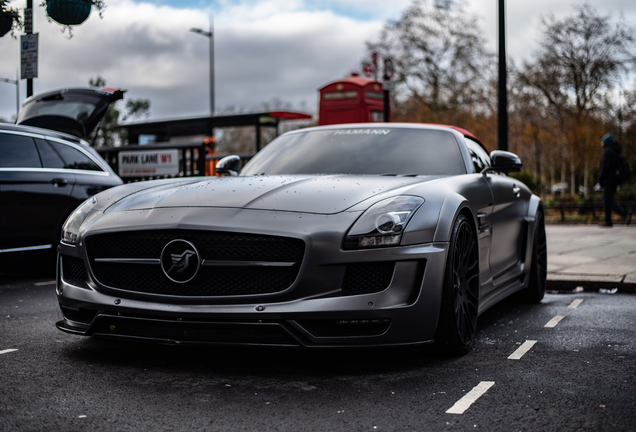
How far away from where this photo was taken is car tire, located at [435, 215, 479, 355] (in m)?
3.70

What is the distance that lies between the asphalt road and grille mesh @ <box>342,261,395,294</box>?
1.43 ft

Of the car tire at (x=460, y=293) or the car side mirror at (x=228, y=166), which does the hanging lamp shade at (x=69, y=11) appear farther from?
the car tire at (x=460, y=293)

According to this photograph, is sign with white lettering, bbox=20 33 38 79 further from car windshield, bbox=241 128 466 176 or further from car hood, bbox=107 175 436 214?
car hood, bbox=107 175 436 214

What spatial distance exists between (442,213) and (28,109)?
866 cm

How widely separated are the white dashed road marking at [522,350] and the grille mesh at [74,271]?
2.32m

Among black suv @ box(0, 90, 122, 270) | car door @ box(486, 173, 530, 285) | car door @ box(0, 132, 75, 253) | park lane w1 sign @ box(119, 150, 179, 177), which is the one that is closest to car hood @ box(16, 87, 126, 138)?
park lane w1 sign @ box(119, 150, 179, 177)

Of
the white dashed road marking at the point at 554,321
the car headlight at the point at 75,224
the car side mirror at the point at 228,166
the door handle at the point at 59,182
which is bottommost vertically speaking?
the white dashed road marking at the point at 554,321

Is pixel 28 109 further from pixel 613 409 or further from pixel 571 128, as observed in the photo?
pixel 571 128

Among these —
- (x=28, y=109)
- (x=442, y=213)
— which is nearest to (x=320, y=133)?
(x=442, y=213)

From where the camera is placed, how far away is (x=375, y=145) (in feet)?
16.5

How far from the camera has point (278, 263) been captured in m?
3.38

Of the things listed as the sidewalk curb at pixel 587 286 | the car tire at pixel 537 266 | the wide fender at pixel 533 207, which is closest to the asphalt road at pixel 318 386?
the car tire at pixel 537 266

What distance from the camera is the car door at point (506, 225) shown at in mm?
4941

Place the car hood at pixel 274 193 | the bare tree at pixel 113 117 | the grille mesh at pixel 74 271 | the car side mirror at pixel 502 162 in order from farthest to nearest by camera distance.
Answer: the bare tree at pixel 113 117, the car side mirror at pixel 502 162, the grille mesh at pixel 74 271, the car hood at pixel 274 193
